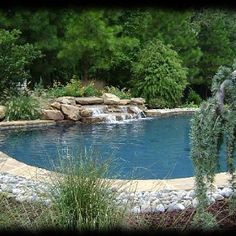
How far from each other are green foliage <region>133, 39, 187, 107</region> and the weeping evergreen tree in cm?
939

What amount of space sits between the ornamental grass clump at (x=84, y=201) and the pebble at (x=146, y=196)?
11cm

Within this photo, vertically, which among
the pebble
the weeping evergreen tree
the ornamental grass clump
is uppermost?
the weeping evergreen tree

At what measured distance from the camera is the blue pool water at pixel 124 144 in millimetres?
5762

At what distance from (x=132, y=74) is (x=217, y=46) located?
2995mm

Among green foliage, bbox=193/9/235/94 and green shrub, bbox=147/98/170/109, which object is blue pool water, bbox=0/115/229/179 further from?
green foliage, bbox=193/9/235/94

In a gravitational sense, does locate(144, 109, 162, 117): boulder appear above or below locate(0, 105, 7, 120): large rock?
below

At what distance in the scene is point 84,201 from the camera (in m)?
2.71

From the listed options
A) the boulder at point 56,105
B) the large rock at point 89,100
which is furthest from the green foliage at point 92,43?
the boulder at point 56,105

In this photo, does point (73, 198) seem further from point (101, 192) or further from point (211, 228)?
point (211, 228)

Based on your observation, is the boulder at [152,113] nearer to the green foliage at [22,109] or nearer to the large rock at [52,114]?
the large rock at [52,114]

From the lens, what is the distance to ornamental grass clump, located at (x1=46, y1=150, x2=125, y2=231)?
2570mm

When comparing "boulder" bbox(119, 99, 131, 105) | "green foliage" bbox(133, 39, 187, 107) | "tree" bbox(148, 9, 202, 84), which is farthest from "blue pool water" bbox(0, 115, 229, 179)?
"tree" bbox(148, 9, 202, 84)

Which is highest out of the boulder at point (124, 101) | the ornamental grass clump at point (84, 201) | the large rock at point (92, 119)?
the ornamental grass clump at point (84, 201)

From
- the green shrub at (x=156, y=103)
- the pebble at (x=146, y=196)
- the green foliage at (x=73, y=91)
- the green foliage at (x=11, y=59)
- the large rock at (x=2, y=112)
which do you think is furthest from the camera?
the green shrub at (x=156, y=103)
